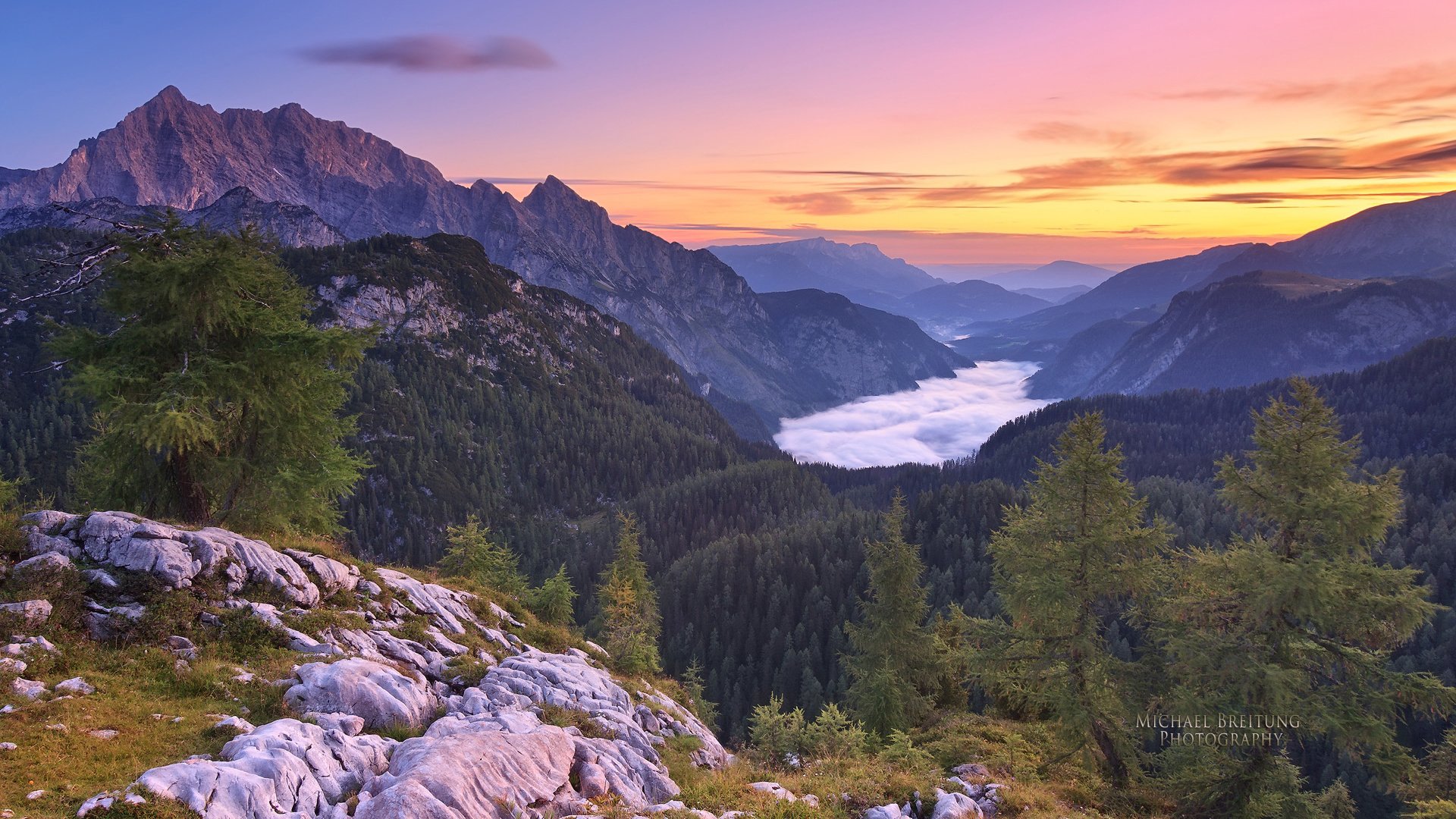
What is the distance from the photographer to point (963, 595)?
126438 millimetres

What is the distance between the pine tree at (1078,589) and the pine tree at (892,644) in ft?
48.1

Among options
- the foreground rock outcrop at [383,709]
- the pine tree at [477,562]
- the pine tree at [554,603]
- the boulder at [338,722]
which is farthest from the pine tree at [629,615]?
the boulder at [338,722]

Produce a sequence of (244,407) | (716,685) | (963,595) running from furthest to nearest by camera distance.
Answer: (963,595) < (716,685) < (244,407)

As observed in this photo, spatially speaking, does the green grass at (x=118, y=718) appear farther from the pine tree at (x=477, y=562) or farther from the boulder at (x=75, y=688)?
the pine tree at (x=477, y=562)

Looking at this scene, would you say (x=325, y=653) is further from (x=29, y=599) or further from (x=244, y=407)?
(x=244, y=407)

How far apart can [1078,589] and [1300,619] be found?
6474 mm

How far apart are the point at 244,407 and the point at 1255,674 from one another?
1437 inches

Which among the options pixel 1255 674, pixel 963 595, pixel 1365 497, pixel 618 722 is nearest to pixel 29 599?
pixel 618 722

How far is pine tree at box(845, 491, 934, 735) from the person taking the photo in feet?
131

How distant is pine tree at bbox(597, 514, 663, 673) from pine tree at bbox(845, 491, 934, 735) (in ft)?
43.9

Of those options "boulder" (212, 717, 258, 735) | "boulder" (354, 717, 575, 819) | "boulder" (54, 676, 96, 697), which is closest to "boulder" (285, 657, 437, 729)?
"boulder" (354, 717, 575, 819)

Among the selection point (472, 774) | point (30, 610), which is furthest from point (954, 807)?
point (30, 610)

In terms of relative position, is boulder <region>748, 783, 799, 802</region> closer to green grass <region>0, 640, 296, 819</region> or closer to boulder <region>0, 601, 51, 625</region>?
green grass <region>0, 640, 296, 819</region>

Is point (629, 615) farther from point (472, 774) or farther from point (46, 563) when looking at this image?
point (472, 774)
